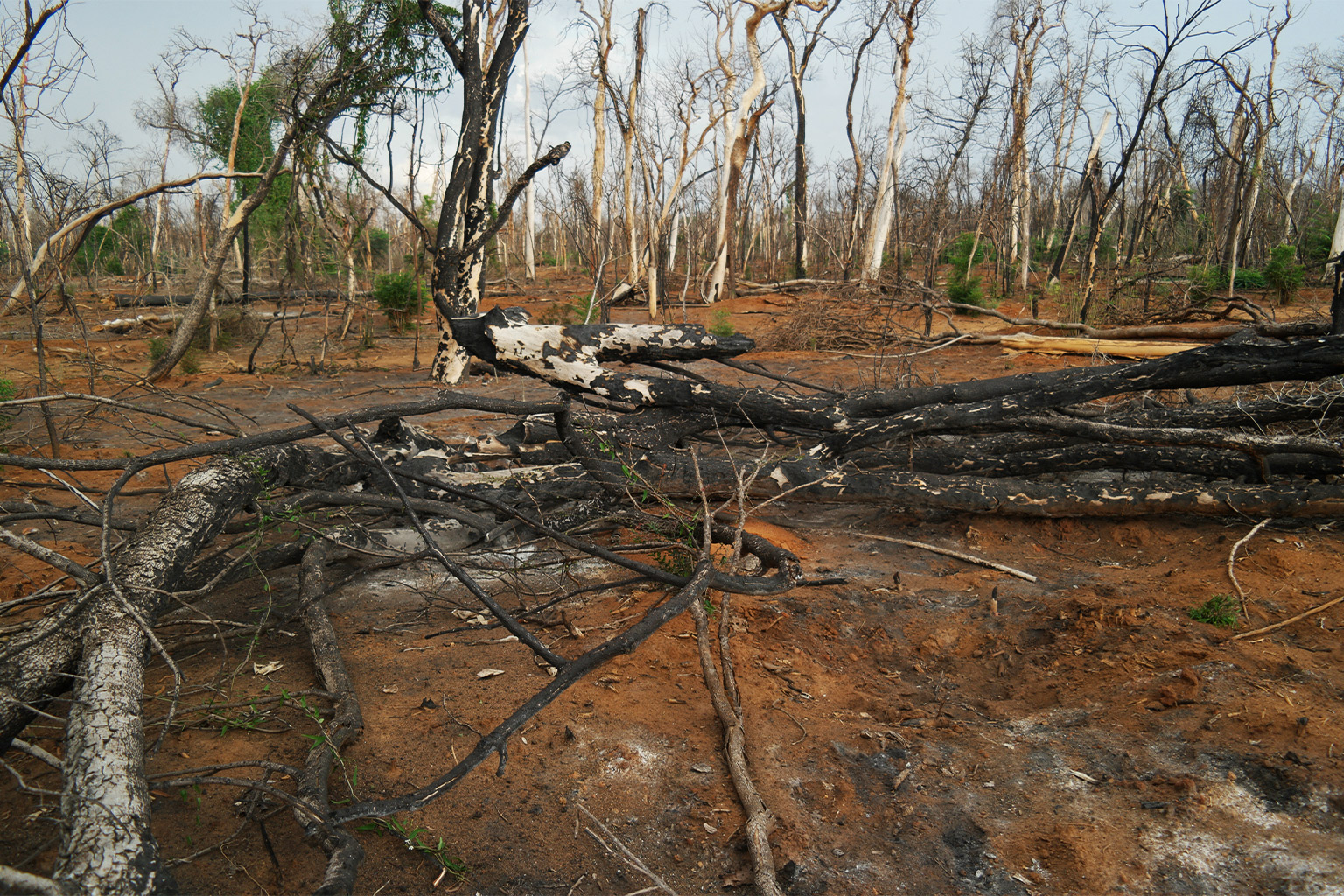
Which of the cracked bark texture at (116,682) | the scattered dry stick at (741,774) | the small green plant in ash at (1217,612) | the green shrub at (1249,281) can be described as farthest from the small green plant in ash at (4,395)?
the green shrub at (1249,281)

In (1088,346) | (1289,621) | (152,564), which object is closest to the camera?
(152,564)

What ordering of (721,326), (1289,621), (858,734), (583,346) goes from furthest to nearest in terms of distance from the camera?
(721,326)
(583,346)
(1289,621)
(858,734)

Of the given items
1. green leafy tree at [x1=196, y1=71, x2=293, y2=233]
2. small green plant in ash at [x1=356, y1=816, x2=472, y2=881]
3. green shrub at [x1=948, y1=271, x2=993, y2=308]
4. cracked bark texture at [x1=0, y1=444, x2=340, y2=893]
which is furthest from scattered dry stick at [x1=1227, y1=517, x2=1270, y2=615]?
green leafy tree at [x1=196, y1=71, x2=293, y2=233]

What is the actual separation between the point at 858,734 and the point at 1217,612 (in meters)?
1.68

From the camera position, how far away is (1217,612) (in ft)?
9.62

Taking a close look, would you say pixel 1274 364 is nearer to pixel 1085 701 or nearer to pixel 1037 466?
pixel 1037 466

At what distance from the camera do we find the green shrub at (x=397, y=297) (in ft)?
48.2

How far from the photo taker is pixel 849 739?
7.86 feet

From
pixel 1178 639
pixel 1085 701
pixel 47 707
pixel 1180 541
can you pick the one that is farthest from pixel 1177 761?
pixel 47 707

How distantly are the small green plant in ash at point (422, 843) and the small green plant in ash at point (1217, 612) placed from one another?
2894 millimetres

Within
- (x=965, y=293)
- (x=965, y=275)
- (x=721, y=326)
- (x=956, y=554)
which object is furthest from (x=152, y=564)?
(x=965, y=275)

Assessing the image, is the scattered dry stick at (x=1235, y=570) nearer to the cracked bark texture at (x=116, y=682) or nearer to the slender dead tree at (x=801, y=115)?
the cracked bark texture at (x=116, y=682)

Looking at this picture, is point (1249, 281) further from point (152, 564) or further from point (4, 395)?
point (4, 395)

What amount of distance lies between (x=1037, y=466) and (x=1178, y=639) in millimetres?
1436
